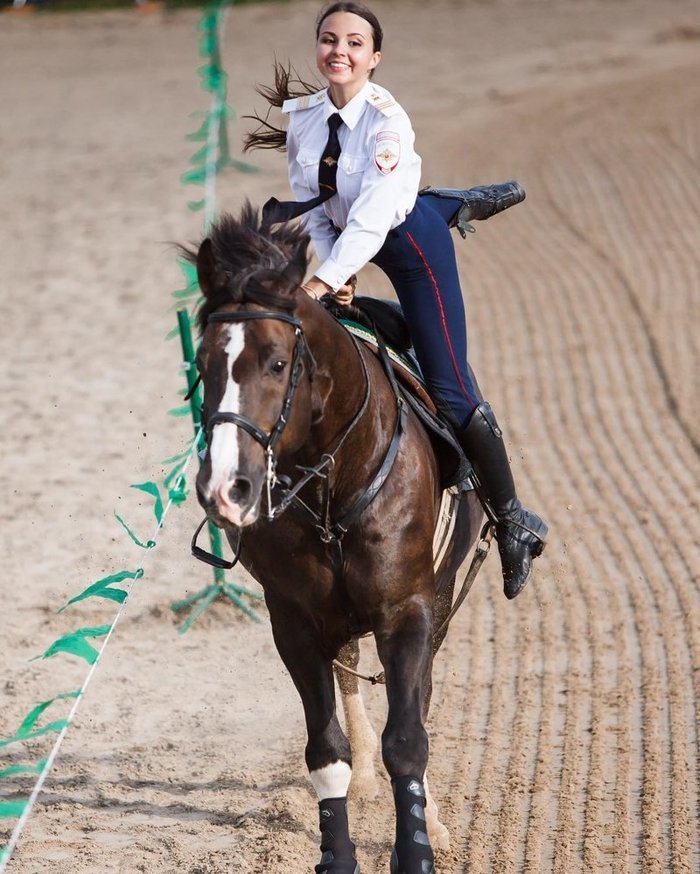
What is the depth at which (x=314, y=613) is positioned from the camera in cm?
436

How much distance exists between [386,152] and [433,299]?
0.66m

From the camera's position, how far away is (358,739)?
5652 mm

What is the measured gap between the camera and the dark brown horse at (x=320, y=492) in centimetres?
360

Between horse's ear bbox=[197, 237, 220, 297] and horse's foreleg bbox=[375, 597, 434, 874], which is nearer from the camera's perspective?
horse's ear bbox=[197, 237, 220, 297]

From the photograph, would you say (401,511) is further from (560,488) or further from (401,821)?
(560,488)

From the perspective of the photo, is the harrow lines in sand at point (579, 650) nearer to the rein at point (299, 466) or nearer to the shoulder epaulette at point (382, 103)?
the rein at point (299, 466)

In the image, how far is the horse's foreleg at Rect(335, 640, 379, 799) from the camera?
5.56 metres

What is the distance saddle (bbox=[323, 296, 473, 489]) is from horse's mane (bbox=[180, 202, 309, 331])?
0.63 metres

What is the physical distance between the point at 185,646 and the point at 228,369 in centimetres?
390

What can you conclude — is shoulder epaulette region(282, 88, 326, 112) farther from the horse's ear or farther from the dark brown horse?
the horse's ear

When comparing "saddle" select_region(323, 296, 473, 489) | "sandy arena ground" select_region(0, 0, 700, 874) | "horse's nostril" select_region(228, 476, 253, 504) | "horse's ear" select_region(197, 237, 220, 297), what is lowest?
"sandy arena ground" select_region(0, 0, 700, 874)

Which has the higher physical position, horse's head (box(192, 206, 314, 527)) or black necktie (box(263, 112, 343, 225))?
black necktie (box(263, 112, 343, 225))

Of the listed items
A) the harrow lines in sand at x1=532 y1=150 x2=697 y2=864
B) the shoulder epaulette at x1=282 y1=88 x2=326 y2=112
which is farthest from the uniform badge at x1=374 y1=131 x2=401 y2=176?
the harrow lines in sand at x1=532 y1=150 x2=697 y2=864

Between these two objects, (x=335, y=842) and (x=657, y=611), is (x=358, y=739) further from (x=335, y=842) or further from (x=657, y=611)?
(x=657, y=611)
